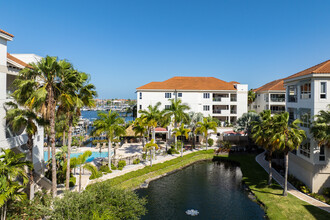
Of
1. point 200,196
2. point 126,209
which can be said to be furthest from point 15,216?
point 200,196

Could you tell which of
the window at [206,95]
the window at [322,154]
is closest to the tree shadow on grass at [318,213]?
the window at [322,154]

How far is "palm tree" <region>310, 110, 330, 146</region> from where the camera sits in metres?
19.6

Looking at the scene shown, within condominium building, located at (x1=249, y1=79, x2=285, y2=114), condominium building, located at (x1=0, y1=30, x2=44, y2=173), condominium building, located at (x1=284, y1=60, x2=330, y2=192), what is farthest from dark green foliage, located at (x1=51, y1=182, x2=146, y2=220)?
condominium building, located at (x1=249, y1=79, x2=285, y2=114)

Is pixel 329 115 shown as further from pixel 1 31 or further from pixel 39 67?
pixel 1 31

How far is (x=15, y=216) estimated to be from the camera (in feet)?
48.0

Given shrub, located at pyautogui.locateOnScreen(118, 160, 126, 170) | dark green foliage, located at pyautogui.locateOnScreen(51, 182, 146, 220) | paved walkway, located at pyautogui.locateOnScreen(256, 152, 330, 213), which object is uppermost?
dark green foliage, located at pyautogui.locateOnScreen(51, 182, 146, 220)

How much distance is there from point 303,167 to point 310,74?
414 inches

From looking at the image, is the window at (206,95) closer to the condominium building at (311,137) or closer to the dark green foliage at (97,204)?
the condominium building at (311,137)

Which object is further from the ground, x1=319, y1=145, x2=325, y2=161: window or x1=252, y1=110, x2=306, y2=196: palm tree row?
x1=252, y1=110, x2=306, y2=196: palm tree row

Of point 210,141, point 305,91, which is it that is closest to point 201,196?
point 305,91

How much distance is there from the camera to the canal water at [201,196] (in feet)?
66.0

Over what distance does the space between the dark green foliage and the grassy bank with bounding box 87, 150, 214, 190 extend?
749 cm

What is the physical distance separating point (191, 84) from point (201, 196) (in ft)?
114

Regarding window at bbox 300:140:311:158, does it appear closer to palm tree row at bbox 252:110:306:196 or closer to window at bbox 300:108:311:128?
palm tree row at bbox 252:110:306:196
